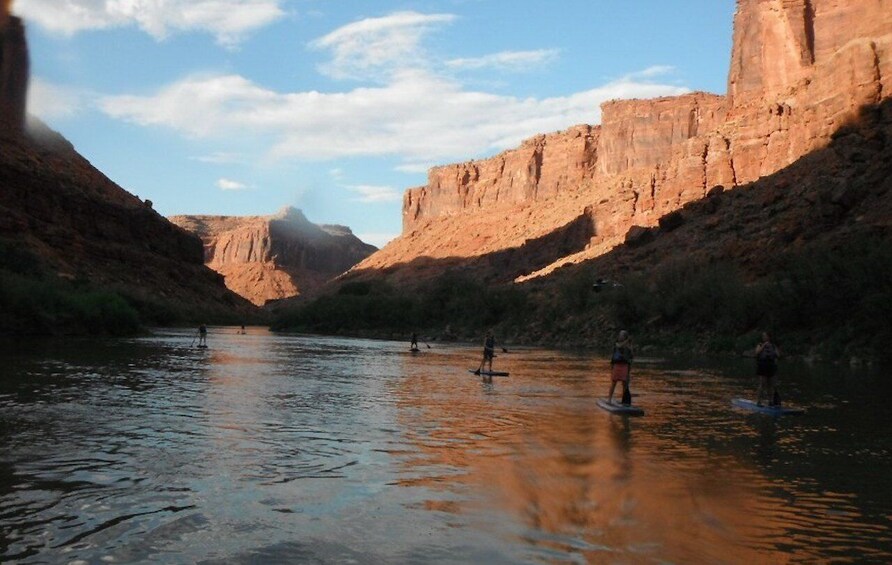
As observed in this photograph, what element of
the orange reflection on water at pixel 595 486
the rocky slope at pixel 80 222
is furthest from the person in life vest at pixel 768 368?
the rocky slope at pixel 80 222

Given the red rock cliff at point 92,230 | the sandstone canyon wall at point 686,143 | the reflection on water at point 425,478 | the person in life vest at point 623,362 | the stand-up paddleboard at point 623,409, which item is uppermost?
the sandstone canyon wall at point 686,143

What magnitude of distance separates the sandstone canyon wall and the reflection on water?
155ft

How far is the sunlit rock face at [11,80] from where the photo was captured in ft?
279

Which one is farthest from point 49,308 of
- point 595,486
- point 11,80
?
point 11,80

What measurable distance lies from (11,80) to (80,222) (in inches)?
737

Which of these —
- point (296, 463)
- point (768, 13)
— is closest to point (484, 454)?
point (296, 463)

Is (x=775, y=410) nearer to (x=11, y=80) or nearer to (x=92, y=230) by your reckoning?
(x=92, y=230)

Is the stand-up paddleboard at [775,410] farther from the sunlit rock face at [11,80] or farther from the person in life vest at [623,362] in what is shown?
the sunlit rock face at [11,80]

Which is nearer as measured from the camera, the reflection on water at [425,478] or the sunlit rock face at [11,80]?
the reflection on water at [425,478]

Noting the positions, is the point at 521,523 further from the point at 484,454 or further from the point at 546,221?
the point at 546,221

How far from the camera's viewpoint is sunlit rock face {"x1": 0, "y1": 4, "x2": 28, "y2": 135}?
8512 centimetres

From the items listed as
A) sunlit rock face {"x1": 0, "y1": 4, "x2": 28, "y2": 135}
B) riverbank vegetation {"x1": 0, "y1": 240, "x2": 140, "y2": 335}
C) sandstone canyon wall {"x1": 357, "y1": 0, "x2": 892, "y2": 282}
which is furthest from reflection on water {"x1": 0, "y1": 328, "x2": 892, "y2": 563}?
sunlit rock face {"x1": 0, "y1": 4, "x2": 28, "y2": 135}

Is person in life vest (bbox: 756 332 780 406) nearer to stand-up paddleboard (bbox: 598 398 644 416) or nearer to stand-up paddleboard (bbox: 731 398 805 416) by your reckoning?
stand-up paddleboard (bbox: 731 398 805 416)

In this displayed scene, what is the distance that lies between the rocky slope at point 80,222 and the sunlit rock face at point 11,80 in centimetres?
11
